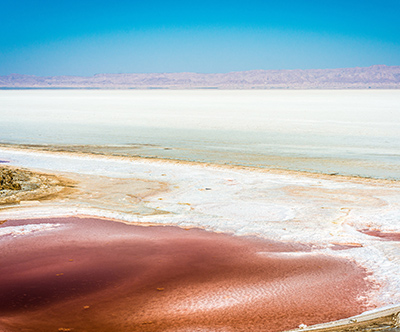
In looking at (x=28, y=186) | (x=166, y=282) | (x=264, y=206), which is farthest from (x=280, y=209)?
(x=28, y=186)

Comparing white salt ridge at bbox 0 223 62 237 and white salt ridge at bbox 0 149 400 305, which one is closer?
white salt ridge at bbox 0 149 400 305

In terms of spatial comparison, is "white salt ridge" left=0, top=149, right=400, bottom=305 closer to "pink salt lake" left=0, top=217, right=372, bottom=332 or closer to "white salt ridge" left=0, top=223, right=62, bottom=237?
"pink salt lake" left=0, top=217, right=372, bottom=332

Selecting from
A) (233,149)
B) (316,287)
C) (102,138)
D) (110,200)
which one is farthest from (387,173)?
(102,138)

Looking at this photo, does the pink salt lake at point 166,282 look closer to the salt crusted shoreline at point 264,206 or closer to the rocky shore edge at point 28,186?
the salt crusted shoreline at point 264,206

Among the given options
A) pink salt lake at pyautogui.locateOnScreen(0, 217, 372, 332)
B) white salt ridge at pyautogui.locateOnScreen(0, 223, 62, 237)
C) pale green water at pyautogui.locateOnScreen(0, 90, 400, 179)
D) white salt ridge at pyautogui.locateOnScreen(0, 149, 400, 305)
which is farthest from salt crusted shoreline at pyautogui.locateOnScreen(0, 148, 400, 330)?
pale green water at pyautogui.locateOnScreen(0, 90, 400, 179)

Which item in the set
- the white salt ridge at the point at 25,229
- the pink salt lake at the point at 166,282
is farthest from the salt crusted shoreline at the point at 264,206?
the white salt ridge at the point at 25,229

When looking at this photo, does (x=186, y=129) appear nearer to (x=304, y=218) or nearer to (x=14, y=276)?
(x=304, y=218)

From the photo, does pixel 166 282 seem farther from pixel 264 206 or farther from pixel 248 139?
pixel 248 139

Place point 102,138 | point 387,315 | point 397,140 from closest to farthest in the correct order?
point 387,315
point 397,140
point 102,138

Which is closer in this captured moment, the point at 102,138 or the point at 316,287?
the point at 316,287
